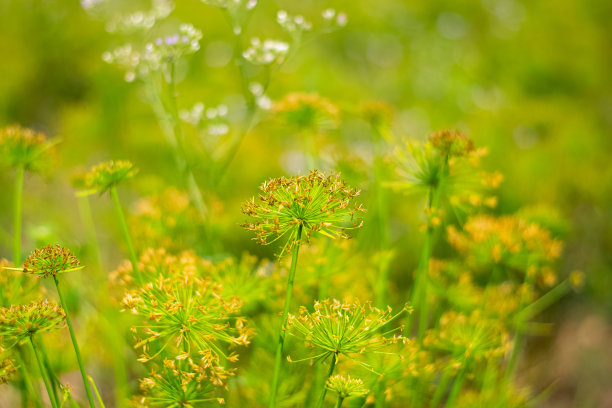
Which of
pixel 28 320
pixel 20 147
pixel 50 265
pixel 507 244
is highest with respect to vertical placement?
pixel 20 147

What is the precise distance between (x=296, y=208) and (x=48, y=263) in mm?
635

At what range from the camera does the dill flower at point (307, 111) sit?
1990mm

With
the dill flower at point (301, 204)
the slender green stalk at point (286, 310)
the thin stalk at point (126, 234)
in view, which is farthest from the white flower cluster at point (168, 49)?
the slender green stalk at point (286, 310)

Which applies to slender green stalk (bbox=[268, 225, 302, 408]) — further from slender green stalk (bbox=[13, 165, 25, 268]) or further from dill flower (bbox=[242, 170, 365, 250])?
slender green stalk (bbox=[13, 165, 25, 268])

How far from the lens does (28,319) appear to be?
44.1 inches

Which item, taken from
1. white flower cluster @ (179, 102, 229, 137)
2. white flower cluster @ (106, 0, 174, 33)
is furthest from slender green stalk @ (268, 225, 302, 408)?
white flower cluster @ (106, 0, 174, 33)

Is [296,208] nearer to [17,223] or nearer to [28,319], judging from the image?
[28,319]

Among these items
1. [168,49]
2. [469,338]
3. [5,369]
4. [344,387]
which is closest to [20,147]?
[168,49]

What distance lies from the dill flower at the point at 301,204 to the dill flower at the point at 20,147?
97 cm

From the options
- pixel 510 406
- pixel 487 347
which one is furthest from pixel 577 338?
pixel 487 347

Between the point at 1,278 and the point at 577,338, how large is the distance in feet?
11.1

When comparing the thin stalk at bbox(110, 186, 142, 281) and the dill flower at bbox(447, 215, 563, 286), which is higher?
the thin stalk at bbox(110, 186, 142, 281)

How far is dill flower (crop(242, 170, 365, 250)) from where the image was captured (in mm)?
1146

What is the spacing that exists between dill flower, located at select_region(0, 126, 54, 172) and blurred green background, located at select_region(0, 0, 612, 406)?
1.11 ft
